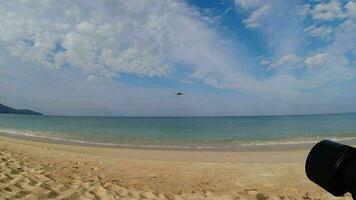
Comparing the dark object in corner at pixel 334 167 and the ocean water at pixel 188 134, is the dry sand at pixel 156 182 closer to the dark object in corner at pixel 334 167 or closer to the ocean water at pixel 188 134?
the dark object in corner at pixel 334 167

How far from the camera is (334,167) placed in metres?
1.20

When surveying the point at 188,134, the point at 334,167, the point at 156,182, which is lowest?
the point at 156,182

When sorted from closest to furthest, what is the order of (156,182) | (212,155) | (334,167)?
1. (334,167)
2. (156,182)
3. (212,155)

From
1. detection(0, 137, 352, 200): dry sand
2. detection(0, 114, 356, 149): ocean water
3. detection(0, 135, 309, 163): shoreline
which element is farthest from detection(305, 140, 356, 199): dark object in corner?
detection(0, 114, 356, 149): ocean water

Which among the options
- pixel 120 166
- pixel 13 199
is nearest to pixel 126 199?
pixel 13 199

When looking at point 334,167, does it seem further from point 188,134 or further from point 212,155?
point 188,134

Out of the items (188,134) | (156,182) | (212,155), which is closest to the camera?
(156,182)

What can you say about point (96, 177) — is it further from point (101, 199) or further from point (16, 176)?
point (101, 199)

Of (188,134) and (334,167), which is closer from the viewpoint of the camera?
(334,167)

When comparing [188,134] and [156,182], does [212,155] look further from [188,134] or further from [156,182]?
[188,134]

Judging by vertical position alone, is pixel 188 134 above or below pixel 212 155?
above

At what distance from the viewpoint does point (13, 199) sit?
4664 millimetres

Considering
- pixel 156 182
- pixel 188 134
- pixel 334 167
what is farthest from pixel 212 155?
pixel 188 134

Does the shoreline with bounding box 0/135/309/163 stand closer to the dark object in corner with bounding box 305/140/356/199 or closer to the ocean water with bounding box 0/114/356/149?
the ocean water with bounding box 0/114/356/149
